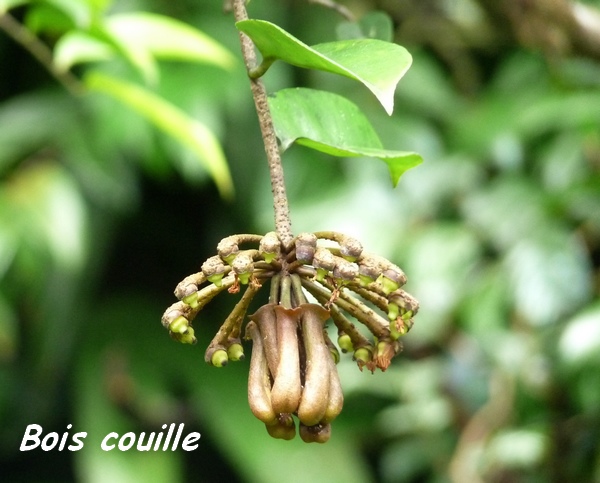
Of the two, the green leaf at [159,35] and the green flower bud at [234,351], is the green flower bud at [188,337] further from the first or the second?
the green leaf at [159,35]

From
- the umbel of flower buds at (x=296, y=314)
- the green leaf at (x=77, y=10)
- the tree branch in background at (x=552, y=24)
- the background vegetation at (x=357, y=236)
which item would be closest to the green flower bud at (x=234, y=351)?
the umbel of flower buds at (x=296, y=314)

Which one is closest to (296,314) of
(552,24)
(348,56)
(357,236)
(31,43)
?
(348,56)

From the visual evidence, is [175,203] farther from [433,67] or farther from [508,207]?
[508,207]

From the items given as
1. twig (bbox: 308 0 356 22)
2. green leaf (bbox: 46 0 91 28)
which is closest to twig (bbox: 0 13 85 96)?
green leaf (bbox: 46 0 91 28)

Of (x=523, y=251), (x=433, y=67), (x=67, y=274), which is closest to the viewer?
(x=523, y=251)

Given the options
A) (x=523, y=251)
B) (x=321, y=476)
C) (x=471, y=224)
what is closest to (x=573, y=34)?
(x=523, y=251)

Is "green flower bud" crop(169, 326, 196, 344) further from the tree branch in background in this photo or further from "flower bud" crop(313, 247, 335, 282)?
the tree branch in background

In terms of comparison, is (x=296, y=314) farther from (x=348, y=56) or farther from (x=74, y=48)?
(x=74, y=48)
